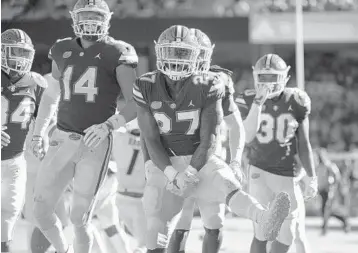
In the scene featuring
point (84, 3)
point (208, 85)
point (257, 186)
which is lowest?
point (257, 186)

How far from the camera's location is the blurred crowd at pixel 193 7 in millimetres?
15438

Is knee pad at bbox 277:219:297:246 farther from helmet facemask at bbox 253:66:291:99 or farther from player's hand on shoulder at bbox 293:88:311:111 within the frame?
helmet facemask at bbox 253:66:291:99

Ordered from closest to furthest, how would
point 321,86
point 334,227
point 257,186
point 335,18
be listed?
1. point 257,186
2. point 334,227
3. point 335,18
4. point 321,86

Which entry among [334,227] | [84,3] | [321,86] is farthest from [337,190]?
[84,3]

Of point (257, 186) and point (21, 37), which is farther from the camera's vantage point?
point (257, 186)

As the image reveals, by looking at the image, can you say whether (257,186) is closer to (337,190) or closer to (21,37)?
(21,37)

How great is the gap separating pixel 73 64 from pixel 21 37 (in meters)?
0.62

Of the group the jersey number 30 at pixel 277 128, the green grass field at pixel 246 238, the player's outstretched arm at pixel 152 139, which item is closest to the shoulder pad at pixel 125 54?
the player's outstretched arm at pixel 152 139

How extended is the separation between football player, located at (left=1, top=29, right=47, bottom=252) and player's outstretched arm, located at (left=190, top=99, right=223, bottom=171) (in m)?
1.31

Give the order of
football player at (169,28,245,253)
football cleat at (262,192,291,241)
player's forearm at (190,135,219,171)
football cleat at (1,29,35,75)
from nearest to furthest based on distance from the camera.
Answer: football cleat at (262,192,291,241) → player's forearm at (190,135,219,171) → football player at (169,28,245,253) → football cleat at (1,29,35,75)

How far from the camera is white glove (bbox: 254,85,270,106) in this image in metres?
5.88

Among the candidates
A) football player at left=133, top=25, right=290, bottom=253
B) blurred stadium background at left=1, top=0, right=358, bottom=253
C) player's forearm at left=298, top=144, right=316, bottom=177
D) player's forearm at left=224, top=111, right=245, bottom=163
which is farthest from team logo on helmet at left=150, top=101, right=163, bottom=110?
blurred stadium background at left=1, top=0, right=358, bottom=253

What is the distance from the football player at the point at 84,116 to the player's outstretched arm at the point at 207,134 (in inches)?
22.4

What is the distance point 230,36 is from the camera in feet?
52.3
